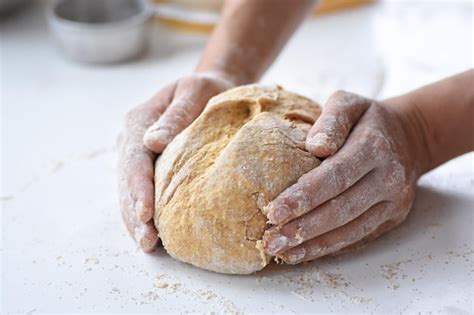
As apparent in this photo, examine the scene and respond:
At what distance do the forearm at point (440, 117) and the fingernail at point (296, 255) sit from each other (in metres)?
0.45

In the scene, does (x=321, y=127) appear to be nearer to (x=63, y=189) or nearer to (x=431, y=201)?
(x=431, y=201)

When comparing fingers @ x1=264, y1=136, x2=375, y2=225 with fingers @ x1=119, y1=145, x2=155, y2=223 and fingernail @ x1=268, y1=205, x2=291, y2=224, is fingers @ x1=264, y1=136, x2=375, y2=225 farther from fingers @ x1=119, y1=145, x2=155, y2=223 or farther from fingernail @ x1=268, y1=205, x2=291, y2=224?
fingers @ x1=119, y1=145, x2=155, y2=223

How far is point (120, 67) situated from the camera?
260 cm

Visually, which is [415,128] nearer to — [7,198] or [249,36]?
[249,36]

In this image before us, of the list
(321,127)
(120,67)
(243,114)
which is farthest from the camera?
(120,67)

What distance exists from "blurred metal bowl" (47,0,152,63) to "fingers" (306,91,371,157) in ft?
3.90

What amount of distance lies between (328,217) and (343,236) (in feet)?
0.25

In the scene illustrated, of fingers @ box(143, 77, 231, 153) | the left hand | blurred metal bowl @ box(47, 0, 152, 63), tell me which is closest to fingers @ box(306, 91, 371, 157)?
the left hand

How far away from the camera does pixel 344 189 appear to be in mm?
1477

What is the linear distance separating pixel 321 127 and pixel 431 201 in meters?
0.43

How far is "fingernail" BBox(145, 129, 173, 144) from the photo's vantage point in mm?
1623

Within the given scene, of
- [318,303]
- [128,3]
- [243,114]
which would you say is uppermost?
[243,114]

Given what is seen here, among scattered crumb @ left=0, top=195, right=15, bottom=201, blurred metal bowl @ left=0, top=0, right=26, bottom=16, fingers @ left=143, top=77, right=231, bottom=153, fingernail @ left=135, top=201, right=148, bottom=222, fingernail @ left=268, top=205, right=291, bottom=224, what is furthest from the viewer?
blurred metal bowl @ left=0, top=0, right=26, bottom=16

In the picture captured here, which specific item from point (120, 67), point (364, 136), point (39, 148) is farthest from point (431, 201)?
point (120, 67)
